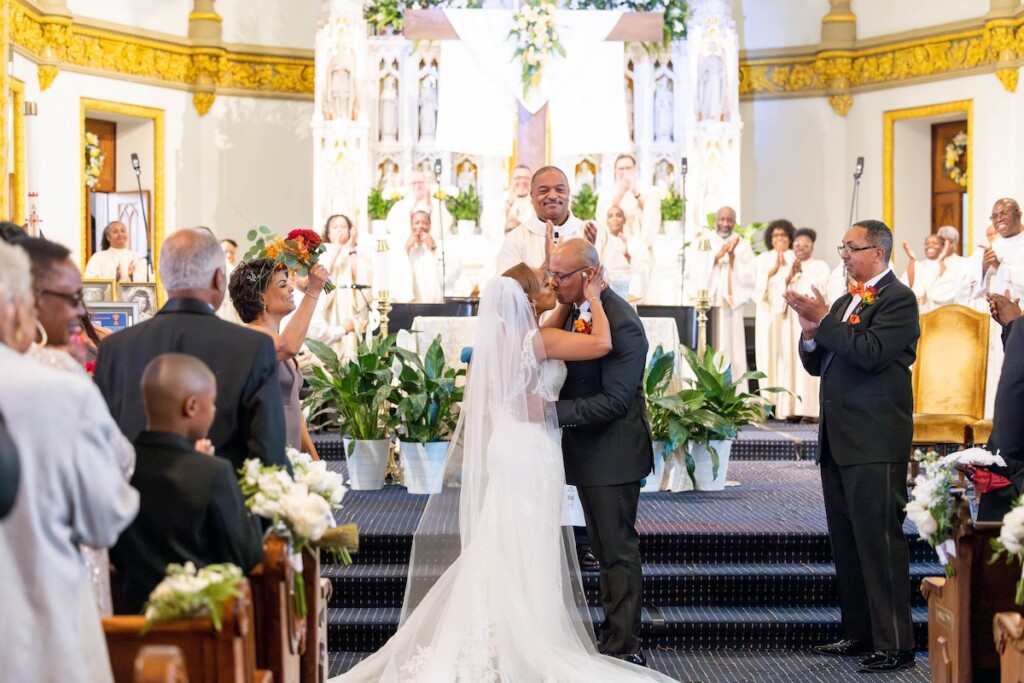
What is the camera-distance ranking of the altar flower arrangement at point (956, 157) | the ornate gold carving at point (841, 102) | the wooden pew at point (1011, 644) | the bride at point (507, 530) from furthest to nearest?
the ornate gold carving at point (841, 102)
the altar flower arrangement at point (956, 157)
the bride at point (507, 530)
the wooden pew at point (1011, 644)

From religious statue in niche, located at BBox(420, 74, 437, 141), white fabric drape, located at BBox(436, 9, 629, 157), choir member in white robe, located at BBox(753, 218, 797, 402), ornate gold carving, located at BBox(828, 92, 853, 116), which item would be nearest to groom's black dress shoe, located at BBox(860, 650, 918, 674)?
choir member in white robe, located at BBox(753, 218, 797, 402)

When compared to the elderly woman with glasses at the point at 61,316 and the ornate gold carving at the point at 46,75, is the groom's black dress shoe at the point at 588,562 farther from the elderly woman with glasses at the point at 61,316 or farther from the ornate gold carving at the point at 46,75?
the ornate gold carving at the point at 46,75

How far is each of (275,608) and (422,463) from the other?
422cm

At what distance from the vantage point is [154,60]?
13.5 m

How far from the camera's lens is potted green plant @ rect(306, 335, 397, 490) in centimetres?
762

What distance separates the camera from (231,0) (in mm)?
14148

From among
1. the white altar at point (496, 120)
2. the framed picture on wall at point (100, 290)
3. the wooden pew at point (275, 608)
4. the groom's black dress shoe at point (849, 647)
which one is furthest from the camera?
the white altar at point (496, 120)

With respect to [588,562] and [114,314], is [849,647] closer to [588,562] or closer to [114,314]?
[588,562]

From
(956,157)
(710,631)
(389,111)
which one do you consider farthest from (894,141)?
(710,631)

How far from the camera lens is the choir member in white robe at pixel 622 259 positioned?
728 centimetres

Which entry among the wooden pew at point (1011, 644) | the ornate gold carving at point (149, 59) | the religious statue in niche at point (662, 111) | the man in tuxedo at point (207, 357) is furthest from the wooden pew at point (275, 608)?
the religious statue in niche at point (662, 111)

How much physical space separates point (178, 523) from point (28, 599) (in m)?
0.56

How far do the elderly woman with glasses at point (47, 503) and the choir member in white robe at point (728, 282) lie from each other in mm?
9346

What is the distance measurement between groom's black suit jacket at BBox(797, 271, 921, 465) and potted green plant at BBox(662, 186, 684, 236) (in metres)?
7.34
